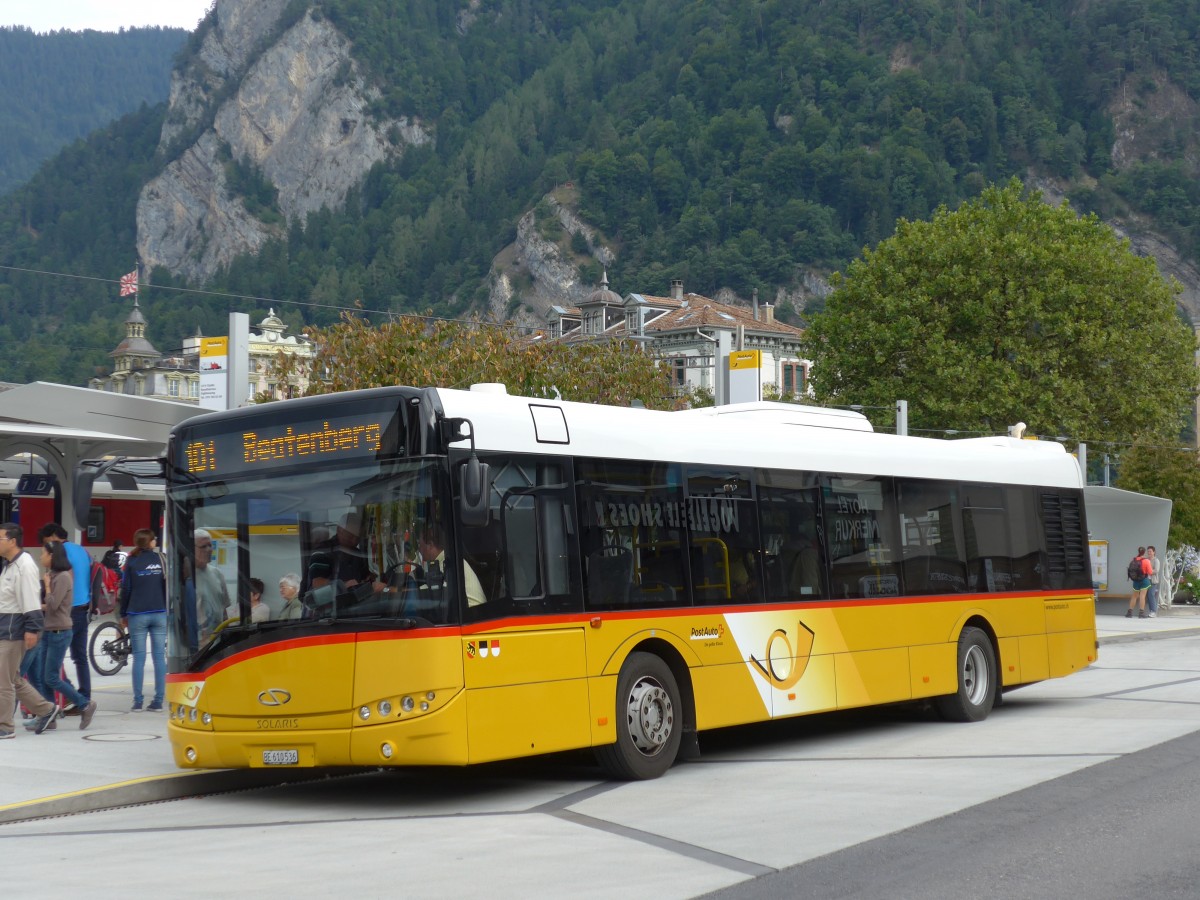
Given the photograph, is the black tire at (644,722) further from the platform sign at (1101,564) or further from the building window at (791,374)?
the building window at (791,374)

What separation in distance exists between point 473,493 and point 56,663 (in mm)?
5790

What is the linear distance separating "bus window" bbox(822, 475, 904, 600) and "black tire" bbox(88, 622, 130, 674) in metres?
9.73

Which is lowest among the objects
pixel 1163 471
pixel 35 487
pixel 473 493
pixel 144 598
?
pixel 144 598

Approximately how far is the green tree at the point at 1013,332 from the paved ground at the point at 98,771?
34.2 m

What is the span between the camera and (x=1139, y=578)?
36.0 m

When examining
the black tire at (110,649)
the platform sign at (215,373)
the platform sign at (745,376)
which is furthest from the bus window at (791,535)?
the platform sign at (745,376)

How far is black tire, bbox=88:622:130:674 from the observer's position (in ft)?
63.2

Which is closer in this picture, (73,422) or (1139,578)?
(73,422)

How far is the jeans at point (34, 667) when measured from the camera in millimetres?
13516

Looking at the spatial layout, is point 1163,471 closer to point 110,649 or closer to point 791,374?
point 110,649

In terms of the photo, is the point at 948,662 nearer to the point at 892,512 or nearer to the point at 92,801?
the point at 892,512

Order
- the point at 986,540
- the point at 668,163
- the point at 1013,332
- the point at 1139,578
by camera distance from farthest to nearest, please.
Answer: the point at 668,163
the point at 1013,332
the point at 1139,578
the point at 986,540

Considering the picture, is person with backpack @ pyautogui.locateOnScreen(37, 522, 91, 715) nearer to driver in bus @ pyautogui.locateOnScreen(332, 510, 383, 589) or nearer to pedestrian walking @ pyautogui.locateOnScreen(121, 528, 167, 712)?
pedestrian walking @ pyautogui.locateOnScreen(121, 528, 167, 712)

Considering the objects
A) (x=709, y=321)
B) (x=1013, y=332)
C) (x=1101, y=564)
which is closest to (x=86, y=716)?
(x=1101, y=564)
